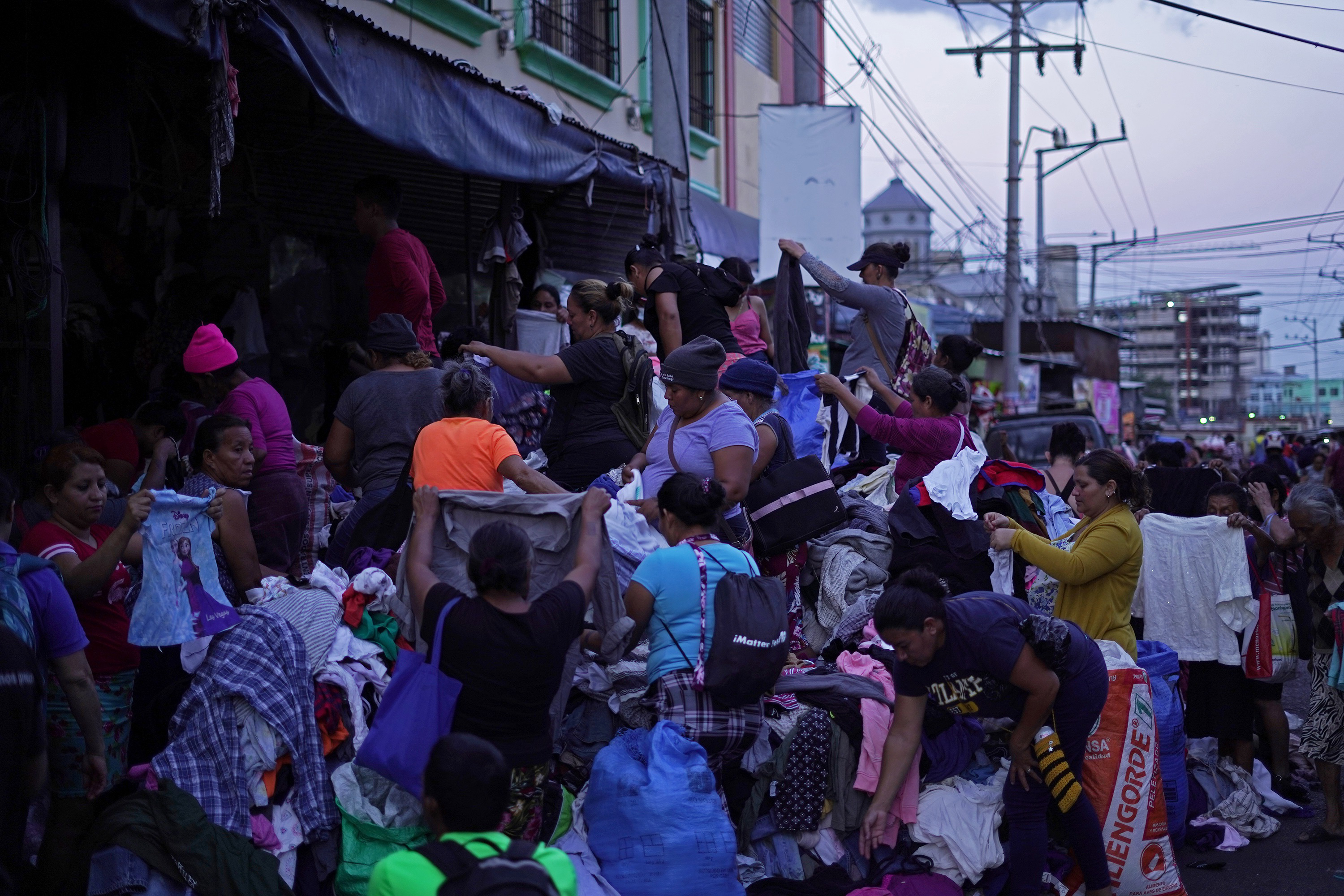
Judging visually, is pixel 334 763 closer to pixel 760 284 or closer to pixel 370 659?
pixel 370 659

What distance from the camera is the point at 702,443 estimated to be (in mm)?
5625

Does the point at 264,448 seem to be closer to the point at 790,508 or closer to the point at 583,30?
the point at 790,508

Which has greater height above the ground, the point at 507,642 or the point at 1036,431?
the point at 1036,431

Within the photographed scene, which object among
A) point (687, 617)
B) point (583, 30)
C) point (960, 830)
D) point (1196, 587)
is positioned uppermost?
point (583, 30)

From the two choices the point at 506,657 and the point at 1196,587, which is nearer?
the point at 506,657

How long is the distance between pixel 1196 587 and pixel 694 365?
3562mm

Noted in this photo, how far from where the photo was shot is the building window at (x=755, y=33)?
18.0 metres

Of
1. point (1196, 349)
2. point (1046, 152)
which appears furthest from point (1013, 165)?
point (1196, 349)

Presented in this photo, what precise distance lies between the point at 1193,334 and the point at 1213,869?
466ft

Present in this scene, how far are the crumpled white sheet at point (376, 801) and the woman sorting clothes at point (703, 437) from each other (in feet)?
A: 5.72

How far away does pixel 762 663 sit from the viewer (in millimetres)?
4836

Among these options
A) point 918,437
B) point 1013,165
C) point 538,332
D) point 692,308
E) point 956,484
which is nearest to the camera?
point 956,484

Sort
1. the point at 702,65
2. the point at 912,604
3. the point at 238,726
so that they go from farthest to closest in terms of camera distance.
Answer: the point at 702,65
the point at 912,604
the point at 238,726

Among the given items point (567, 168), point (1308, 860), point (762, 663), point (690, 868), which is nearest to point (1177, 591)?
point (1308, 860)
